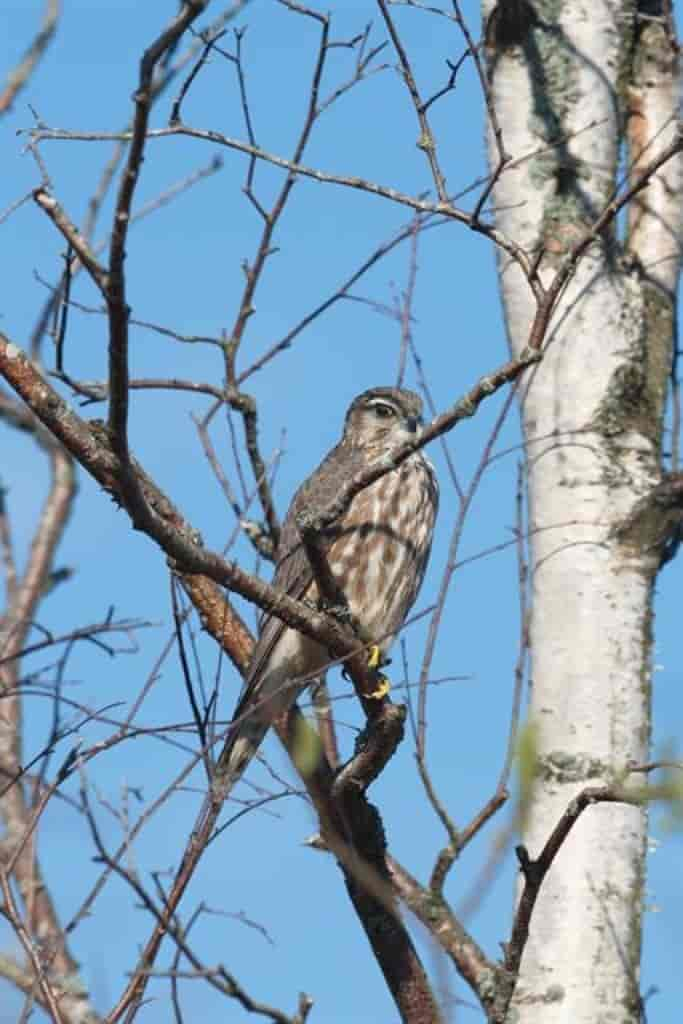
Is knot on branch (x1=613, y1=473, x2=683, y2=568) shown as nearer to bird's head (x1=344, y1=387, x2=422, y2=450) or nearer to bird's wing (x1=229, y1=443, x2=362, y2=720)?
bird's wing (x1=229, y1=443, x2=362, y2=720)

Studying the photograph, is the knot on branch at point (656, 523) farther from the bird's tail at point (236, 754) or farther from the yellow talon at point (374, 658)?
the bird's tail at point (236, 754)

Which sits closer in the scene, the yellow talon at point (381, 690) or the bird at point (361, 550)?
the yellow talon at point (381, 690)

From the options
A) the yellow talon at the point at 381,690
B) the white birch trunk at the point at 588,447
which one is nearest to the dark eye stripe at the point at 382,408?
the white birch trunk at the point at 588,447

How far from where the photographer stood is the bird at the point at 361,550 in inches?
251

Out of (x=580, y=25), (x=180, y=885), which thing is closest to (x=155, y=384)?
(x=580, y=25)

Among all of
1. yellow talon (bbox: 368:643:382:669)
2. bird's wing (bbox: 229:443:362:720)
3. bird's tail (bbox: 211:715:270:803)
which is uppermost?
bird's wing (bbox: 229:443:362:720)

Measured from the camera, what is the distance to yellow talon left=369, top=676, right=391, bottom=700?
552 cm

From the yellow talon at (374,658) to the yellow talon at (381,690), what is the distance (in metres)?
0.05

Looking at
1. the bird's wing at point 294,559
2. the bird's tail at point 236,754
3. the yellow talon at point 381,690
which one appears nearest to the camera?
the bird's tail at point 236,754

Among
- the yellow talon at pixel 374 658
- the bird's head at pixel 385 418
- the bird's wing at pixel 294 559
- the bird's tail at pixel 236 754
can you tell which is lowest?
the bird's tail at pixel 236 754

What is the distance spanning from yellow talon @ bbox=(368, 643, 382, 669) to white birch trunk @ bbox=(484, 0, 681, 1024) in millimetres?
503

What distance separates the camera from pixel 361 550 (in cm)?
733

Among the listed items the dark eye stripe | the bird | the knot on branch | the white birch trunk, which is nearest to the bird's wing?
the bird

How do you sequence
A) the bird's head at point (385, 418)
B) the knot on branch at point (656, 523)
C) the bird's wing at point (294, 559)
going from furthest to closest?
the bird's head at point (385, 418), the bird's wing at point (294, 559), the knot on branch at point (656, 523)
